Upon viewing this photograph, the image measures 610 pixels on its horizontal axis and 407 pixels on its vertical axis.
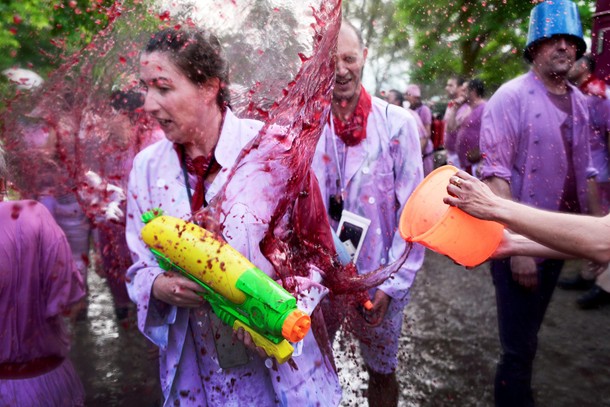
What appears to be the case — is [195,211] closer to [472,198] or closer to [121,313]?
[472,198]

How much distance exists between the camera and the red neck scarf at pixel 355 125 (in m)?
2.88

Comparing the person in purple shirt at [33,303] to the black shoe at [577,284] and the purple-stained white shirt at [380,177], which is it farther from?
the black shoe at [577,284]

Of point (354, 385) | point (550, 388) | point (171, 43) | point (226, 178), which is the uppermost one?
point (171, 43)

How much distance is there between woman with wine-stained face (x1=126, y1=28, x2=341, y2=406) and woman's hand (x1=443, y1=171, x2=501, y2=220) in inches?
18.4

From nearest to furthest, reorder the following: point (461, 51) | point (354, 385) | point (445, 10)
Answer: point (354, 385), point (445, 10), point (461, 51)

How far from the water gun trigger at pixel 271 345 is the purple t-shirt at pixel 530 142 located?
1579 millimetres

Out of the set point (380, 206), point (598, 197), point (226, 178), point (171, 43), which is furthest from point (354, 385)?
point (171, 43)

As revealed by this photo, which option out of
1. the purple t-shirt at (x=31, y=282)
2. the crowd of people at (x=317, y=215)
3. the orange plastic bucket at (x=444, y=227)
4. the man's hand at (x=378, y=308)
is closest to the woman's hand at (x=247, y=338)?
the crowd of people at (x=317, y=215)

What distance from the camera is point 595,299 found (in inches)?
213

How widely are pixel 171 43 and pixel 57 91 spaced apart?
0.66 metres

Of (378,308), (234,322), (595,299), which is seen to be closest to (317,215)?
(234,322)

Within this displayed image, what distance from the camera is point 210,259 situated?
5.00 feet

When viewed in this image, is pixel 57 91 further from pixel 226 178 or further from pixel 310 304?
pixel 310 304

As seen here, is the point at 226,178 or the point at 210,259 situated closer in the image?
the point at 210,259
